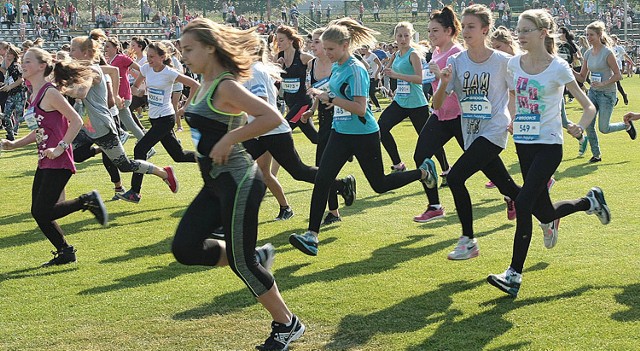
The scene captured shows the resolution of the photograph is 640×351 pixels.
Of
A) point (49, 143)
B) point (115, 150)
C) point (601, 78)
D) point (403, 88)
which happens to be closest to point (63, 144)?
point (49, 143)

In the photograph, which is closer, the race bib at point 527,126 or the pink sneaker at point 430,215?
the race bib at point 527,126

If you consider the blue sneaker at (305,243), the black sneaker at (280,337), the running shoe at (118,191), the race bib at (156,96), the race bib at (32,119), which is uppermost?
the race bib at (32,119)

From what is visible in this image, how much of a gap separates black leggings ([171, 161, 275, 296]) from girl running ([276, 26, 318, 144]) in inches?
253

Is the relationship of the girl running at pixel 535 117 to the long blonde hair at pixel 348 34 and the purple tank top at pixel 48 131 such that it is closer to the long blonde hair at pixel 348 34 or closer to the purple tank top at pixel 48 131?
the long blonde hair at pixel 348 34

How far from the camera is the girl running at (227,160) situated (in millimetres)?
5184

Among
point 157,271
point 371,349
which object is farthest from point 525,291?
point 157,271

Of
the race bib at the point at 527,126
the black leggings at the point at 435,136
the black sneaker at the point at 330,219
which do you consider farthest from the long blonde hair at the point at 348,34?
the black sneaker at the point at 330,219

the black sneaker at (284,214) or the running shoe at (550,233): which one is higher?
the running shoe at (550,233)

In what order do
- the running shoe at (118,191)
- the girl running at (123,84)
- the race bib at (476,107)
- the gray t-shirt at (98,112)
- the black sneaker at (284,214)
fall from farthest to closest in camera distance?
the girl running at (123,84) < the running shoe at (118,191) < the gray t-shirt at (98,112) < the black sneaker at (284,214) < the race bib at (476,107)

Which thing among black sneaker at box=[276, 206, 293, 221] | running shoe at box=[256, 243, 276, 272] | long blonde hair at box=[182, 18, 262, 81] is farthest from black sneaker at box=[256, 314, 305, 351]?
black sneaker at box=[276, 206, 293, 221]

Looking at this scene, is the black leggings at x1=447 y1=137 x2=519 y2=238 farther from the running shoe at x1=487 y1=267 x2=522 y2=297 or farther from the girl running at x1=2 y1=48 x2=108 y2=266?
the girl running at x1=2 y1=48 x2=108 y2=266

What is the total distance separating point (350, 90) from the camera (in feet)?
25.6

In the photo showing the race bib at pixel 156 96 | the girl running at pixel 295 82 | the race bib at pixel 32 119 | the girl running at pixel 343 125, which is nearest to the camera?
the girl running at pixel 343 125

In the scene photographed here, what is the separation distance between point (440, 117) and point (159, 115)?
4.14 meters
